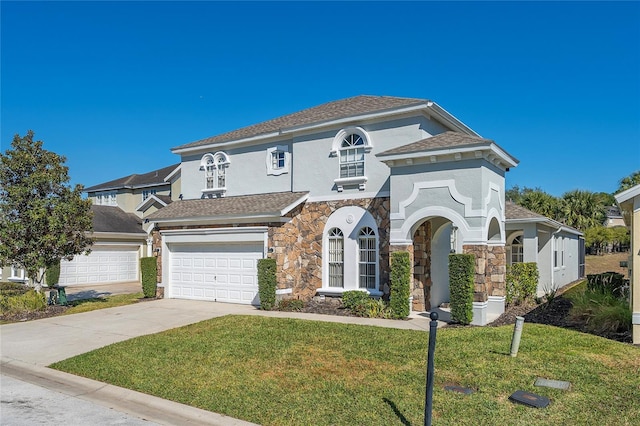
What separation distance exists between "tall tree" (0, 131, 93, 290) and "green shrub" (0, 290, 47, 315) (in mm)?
913

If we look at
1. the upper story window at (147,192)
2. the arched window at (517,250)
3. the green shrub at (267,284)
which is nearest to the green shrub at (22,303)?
the green shrub at (267,284)

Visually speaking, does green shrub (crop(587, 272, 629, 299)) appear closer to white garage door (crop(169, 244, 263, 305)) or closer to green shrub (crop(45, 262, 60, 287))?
white garage door (crop(169, 244, 263, 305))

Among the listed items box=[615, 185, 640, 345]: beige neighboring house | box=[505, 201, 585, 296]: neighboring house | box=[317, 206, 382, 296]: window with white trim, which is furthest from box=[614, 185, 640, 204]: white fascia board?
box=[505, 201, 585, 296]: neighboring house

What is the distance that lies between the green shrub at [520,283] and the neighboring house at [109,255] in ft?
68.6

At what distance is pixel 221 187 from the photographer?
1992cm

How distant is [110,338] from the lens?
440 inches

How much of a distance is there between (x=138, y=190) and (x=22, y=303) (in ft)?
73.9

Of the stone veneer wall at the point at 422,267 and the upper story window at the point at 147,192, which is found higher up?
the upper story window at the point at 147,192

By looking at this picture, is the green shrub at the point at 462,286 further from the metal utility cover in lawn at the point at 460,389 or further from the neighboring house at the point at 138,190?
the neighboring house at the point at 138,190

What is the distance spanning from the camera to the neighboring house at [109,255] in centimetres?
2534

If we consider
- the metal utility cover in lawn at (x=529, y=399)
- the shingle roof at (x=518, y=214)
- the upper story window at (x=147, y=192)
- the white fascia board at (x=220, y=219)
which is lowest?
the metal utility cover in lawn at (x=529, y=399)

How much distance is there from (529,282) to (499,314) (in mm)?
3143

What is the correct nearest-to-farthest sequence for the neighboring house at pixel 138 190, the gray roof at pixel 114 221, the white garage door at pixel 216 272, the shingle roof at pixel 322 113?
the shingle roof at pixel 322 113
the white garage door at pixel 216 272
the gray roof at pixel 114 221
the neighboring house at pixel 138 190

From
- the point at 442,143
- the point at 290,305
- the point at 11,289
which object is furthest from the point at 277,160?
the point at 11,289
